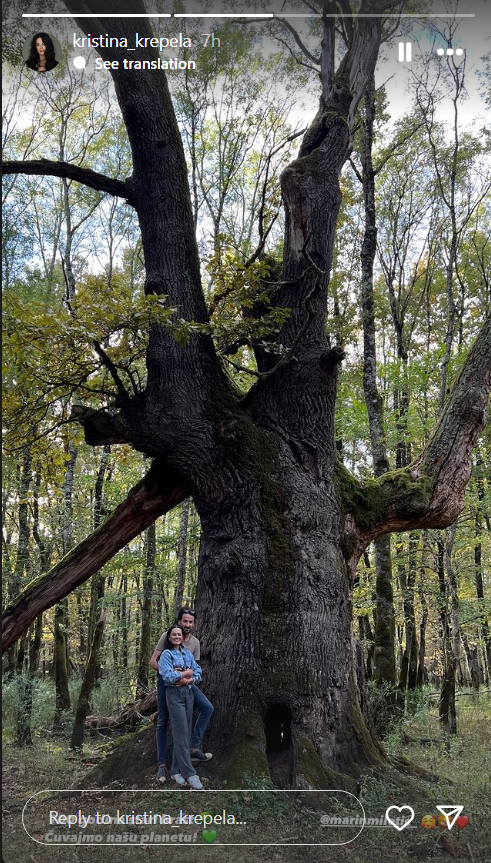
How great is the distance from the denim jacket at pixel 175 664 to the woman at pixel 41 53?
4512 millimetres

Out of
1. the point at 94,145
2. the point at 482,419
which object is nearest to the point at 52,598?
the point at 482,419

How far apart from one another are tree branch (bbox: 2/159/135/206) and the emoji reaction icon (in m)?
6.46

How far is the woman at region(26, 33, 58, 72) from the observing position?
11.4ft

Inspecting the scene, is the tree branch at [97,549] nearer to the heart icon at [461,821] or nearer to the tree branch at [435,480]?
the tree branch at [435,480]

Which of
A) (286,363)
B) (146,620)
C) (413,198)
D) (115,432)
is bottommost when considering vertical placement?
(146,620)

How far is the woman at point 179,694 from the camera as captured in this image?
4.62 m

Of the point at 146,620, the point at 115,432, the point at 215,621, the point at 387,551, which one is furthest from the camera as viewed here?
the point at 146,620

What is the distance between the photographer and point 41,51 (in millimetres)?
3561

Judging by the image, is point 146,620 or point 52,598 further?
point 146,620

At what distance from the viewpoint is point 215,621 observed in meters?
5.38

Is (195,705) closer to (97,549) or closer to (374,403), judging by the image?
(97,549)

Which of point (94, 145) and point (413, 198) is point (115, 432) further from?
point (413, 198)

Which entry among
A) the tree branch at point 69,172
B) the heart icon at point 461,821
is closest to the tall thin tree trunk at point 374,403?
the tree branch at point 69,172

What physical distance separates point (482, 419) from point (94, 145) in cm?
1072
